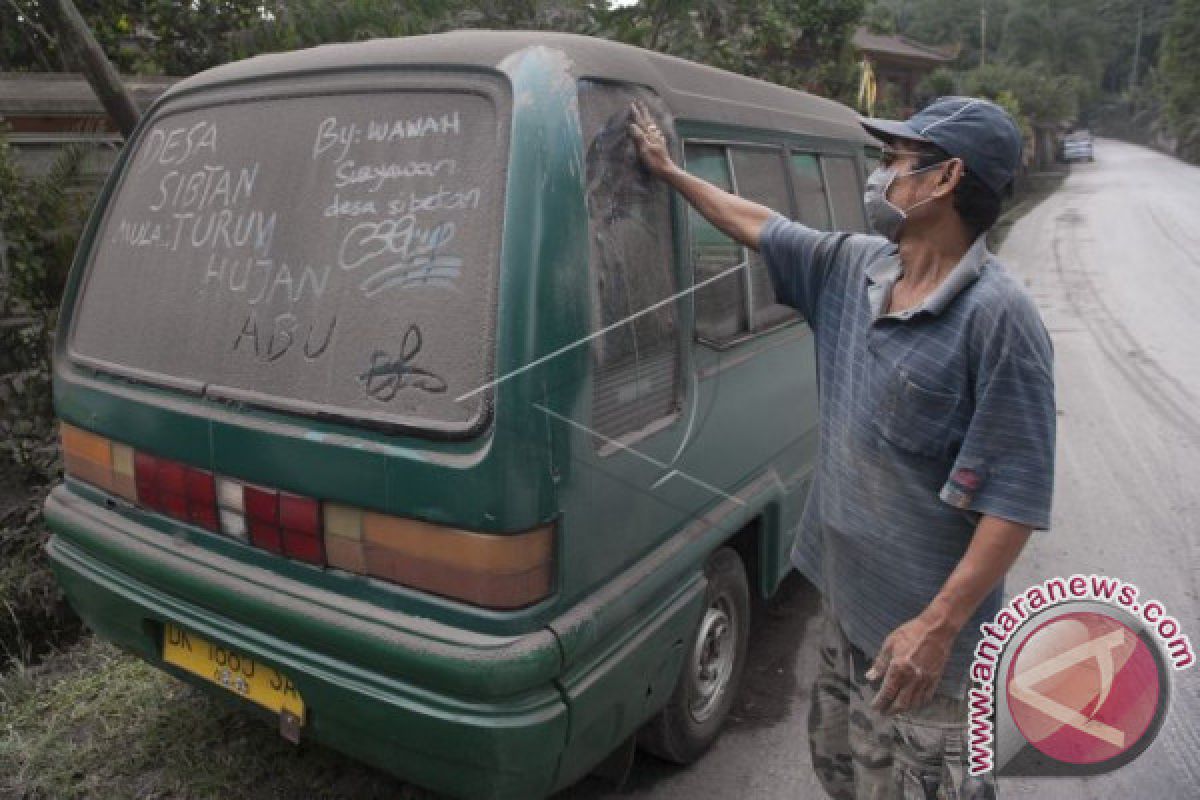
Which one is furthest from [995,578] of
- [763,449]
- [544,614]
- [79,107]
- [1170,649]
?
[79,107]

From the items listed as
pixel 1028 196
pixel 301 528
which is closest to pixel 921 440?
pixel 301 528

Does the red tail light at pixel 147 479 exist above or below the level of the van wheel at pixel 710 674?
above

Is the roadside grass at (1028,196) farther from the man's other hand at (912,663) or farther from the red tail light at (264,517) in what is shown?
the red tail light at (264,517)

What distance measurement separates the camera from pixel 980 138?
180cm

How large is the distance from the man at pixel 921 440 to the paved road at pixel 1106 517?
0.83 meters

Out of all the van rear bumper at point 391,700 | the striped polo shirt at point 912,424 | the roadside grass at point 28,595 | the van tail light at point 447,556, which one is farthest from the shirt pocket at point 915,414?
the roadside grass at point 28,595

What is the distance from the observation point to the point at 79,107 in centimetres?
541

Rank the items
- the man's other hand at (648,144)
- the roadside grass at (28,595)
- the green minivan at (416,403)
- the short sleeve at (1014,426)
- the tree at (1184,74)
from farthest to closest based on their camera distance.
A: the tree at (1184,74), the roadside grass at (28,595), the man's other hand at (648,144), the green minivan at (416,403), the short sleeve at (1014,426)

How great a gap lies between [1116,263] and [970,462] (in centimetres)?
1482

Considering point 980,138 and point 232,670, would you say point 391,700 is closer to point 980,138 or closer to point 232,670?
point 232,670

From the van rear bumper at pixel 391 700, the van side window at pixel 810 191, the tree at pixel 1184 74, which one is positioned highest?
the van side window at pixel 810 191

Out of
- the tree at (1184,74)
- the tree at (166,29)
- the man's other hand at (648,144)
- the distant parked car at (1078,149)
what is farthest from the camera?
the distant parked car at (1078,149)

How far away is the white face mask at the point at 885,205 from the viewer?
1.89m

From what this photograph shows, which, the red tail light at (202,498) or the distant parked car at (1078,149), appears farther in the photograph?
the distant parked car at (1078,149)
